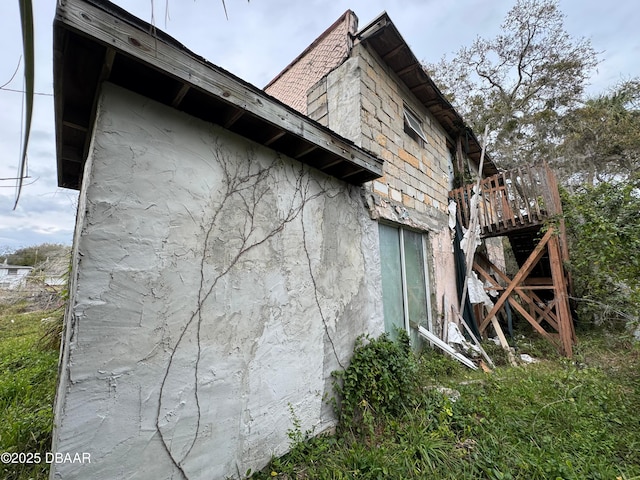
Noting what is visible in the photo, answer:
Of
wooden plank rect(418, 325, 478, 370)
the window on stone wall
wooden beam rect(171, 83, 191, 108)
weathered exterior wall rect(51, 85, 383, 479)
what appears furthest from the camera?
wooden plank rect(418, 325, 478, 370)

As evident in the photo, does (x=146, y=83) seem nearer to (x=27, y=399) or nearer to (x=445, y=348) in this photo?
(x=27, y=399)

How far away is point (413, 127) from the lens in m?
5.18

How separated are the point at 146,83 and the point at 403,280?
151 inches

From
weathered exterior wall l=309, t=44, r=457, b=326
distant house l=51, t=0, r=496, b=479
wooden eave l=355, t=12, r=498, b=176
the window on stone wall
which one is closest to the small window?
weathered exterior wall l=309, t=44, r=457, b=326

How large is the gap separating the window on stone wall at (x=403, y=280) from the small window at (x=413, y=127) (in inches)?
74.8

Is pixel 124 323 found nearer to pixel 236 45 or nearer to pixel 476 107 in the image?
pixel 236 45

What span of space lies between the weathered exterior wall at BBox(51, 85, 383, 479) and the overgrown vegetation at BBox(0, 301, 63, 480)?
1.28 meters

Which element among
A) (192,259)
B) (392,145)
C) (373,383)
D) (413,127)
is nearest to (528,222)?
(413,127)

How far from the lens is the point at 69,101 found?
1955 millimetres

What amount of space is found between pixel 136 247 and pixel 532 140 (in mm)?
17020

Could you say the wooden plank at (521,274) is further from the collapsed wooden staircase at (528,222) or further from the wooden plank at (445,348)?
the wooden plank at (445,348)

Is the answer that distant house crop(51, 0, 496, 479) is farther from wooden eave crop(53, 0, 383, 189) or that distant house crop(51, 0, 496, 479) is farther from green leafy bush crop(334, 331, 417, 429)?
green leafy bush crop(334, 331, 417, 429)

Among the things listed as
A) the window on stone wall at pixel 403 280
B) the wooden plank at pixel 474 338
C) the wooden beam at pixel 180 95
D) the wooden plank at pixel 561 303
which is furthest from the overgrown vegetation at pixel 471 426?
the wooden beam at pixel 180 95

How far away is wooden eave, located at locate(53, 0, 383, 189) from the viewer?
149 centimetres
